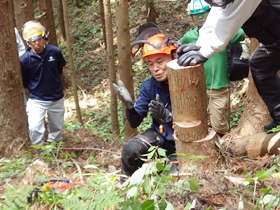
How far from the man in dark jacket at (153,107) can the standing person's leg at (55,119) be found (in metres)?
2.69

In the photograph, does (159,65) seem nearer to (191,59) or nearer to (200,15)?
(191,59)

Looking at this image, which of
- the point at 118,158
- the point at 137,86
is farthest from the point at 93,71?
the point at 118,158

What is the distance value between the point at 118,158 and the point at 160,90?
1509 millimetres

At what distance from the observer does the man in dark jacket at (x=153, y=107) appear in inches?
129

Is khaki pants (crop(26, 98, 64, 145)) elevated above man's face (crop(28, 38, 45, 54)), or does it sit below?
below

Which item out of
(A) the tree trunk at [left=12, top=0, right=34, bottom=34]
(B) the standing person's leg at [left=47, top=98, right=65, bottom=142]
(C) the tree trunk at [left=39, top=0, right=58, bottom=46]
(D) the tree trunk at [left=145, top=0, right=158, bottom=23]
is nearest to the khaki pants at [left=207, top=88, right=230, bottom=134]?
(B) the standing person's leg at [left=47, top=98, right=65, bottom=142]

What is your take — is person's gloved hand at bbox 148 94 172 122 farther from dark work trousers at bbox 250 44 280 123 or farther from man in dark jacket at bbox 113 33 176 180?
dark work trousers at bbox 250 44 280 123

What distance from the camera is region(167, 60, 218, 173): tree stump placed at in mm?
2633

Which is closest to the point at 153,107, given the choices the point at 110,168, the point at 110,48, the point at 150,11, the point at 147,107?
the point at 147,107

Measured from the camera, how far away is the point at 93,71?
43.1 ft

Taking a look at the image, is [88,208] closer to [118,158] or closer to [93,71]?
[118,158]

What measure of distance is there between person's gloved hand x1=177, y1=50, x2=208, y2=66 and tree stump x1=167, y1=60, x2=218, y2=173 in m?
0.03

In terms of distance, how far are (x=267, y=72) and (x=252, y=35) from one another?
59cm

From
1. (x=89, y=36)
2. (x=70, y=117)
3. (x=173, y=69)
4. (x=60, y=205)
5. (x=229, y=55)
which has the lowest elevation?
(x=70, y=117)
